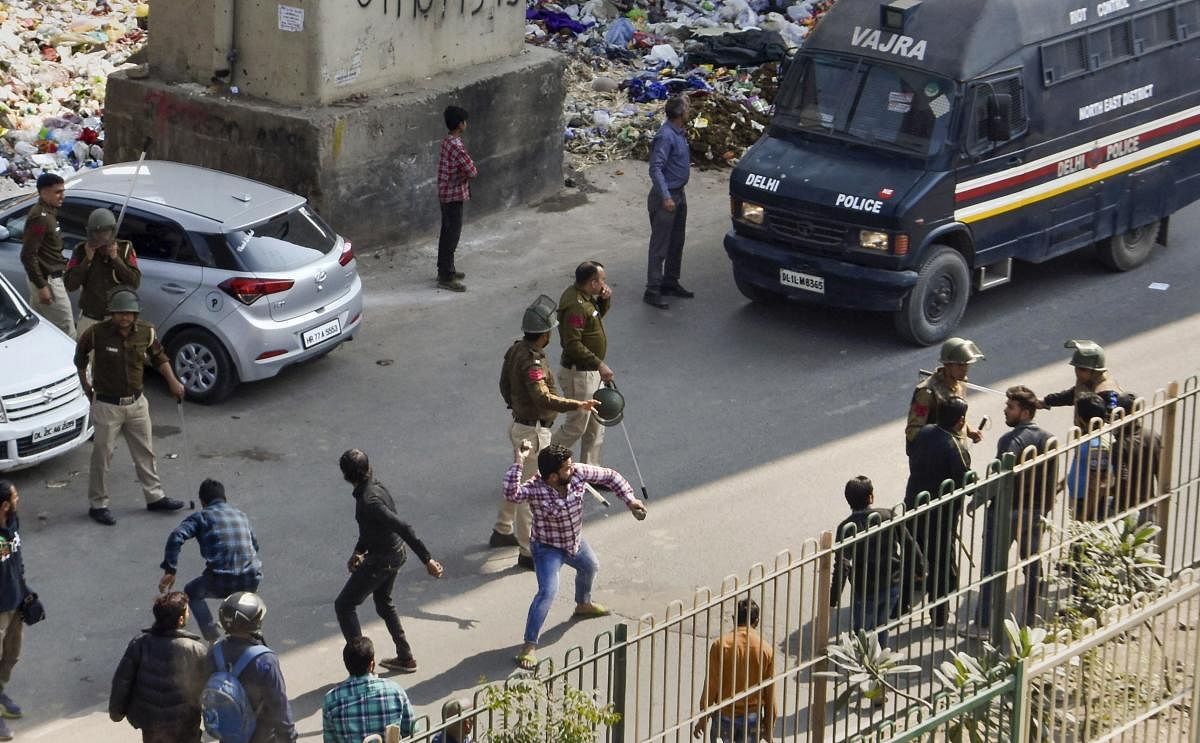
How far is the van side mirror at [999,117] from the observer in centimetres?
1409

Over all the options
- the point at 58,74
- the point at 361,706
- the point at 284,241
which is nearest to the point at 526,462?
the point at 284,241

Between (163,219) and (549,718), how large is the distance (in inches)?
296

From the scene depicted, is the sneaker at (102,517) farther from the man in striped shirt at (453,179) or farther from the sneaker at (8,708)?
the man in striped shirt at (453,179)

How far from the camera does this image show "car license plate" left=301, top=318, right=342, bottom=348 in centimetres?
1331

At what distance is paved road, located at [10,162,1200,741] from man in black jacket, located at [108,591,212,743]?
123cm

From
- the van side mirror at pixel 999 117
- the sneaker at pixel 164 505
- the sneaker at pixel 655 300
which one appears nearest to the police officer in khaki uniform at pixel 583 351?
the sneaker at pixel 164 505

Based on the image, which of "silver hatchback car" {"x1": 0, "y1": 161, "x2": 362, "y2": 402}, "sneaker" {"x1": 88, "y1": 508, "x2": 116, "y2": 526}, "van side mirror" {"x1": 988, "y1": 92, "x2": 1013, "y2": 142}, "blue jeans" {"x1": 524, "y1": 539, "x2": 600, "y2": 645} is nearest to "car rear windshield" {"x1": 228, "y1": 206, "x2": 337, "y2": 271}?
"silver hatchback car" {"x1": 0, "y1": 161, "x2": 362, "y2": 402}

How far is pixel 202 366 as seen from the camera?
13.2 m

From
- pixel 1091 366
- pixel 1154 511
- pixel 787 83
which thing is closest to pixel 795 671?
pixel 1154 511

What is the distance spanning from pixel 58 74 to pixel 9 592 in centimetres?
1114

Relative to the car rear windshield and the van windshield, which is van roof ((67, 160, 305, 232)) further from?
the van windshield

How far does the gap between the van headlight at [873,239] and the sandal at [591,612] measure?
4706 millimetres

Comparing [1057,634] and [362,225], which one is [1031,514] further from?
[362,225]

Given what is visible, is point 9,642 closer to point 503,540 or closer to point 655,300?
point 503,540
